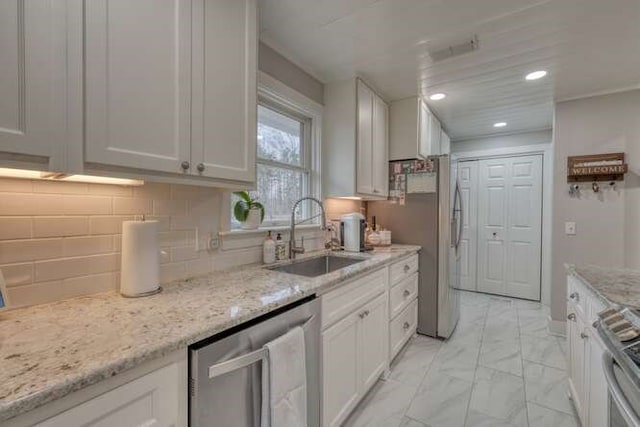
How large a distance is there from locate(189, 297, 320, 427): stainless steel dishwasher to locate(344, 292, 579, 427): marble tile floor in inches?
38.0

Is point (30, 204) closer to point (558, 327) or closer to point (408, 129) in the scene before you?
point (408, 129)

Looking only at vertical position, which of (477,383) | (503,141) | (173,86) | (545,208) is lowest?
(477,383)

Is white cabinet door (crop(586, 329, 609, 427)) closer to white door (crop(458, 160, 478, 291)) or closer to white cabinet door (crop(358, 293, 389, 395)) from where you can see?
white cabinet door (crop(358, 293, 389, 395))

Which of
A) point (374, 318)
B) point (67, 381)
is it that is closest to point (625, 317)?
point (374, 318)

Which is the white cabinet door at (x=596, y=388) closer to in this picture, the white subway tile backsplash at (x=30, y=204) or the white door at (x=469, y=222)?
the white subway tile backsplash at (x=30, y=204)

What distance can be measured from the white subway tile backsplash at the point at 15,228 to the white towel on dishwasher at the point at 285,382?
93 cm

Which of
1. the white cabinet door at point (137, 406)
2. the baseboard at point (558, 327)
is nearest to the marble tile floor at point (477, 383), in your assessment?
the baseboard at point (558, 327)

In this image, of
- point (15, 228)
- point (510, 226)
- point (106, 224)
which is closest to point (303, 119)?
point (106, 224)

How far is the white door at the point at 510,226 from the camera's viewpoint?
3904mm

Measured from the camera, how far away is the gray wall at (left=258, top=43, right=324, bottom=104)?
1959 millimetres

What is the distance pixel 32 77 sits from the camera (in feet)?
2.55

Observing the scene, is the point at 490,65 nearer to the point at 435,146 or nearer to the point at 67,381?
the point at 435,146

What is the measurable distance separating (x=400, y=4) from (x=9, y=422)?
215cm

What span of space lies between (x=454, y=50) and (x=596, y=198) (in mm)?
2102
